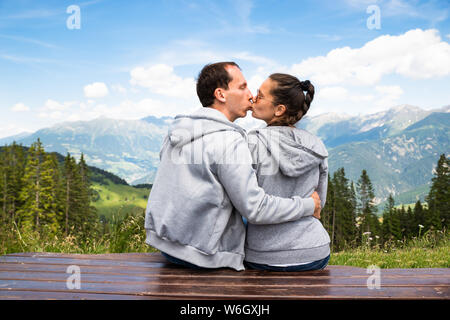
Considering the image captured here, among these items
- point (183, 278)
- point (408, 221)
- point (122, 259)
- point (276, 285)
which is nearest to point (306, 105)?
point (276, 285)

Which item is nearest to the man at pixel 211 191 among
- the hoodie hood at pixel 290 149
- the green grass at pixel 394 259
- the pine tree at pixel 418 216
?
the hoodie hood at pixel 290 149

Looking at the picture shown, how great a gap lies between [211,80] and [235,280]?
1899 mm

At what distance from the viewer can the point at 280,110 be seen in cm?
368

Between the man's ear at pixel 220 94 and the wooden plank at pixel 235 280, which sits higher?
the man's ear at pixel 220 94

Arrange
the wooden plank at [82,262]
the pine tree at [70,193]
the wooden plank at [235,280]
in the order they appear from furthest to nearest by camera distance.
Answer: the pine tree at [70,193]
the wooden plank at [82,262]
the wooden plank at [235,280]

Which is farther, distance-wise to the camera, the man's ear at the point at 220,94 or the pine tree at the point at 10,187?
the pine tree at the point at 10,187

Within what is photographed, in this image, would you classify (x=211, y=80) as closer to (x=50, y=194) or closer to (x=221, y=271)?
(x=221, y=271)

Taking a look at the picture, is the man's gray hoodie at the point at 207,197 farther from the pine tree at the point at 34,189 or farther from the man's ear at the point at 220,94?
the pine tree at the point at 34,189

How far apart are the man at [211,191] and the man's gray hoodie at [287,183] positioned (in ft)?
0.46

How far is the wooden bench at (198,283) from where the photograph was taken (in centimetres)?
307

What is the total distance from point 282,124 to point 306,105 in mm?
295

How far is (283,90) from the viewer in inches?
142

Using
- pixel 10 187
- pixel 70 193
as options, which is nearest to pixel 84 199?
pixel 70 193

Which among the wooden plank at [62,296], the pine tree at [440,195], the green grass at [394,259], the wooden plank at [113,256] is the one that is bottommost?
the pine tree at [440,195]
